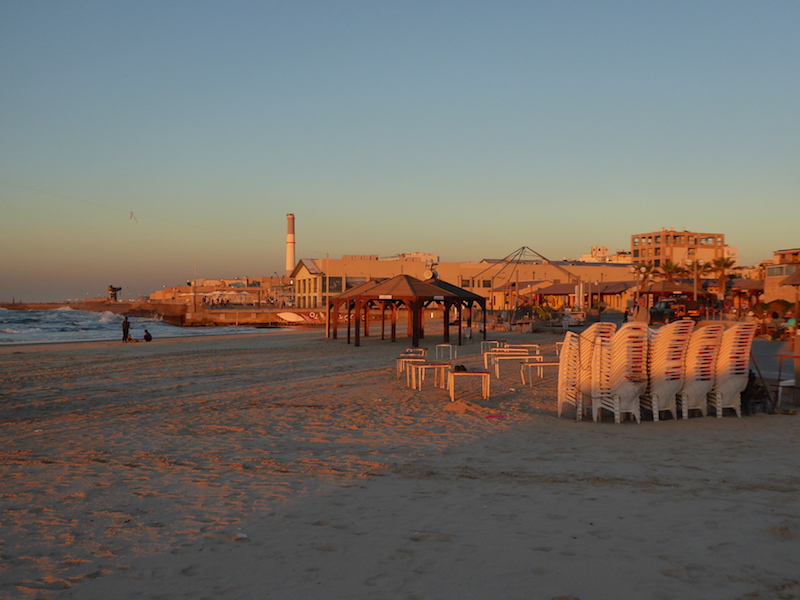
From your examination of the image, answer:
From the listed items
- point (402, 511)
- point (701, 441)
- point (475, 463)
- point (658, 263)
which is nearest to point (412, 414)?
point (475, 463)

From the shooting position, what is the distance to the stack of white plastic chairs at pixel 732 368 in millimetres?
8891

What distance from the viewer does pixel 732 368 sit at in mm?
9055

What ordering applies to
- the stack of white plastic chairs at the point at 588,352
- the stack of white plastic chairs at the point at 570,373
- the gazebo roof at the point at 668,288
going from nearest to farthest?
the stack of white plastic chairs at the point at 588,352 < the stack of white plastic chairs at the point at 570,373 < the gazebo roof at the point at 668,288

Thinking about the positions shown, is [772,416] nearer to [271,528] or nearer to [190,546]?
[271,528]

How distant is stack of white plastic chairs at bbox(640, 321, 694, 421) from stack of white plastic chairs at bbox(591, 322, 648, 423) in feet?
0.52

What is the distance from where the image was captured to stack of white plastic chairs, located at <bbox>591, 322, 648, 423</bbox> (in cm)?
842

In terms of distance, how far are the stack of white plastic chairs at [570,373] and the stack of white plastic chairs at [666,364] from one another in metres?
0.93

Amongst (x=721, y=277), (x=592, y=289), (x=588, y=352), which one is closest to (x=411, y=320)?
(x=588, y=352)

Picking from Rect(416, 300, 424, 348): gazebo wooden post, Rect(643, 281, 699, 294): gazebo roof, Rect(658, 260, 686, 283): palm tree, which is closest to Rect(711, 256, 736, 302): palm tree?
Rect(643, 281, 699, 294): gazebo roof

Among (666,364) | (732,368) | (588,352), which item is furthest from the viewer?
(732,368)

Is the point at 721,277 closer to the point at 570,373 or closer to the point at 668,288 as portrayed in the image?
the point at 668,288

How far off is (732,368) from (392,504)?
20.0ft

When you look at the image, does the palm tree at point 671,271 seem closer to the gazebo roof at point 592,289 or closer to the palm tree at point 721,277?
the gazebo roof at point 592,289

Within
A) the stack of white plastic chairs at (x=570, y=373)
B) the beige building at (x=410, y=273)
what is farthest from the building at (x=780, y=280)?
the beige building at (x=410, y=273)
